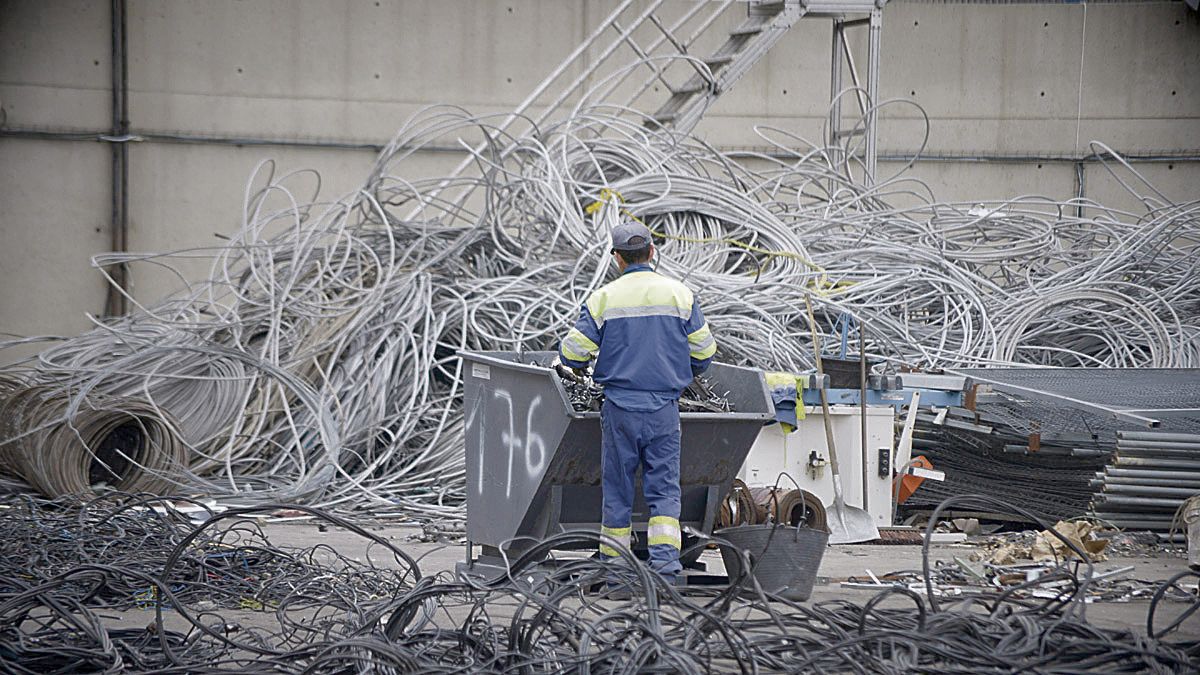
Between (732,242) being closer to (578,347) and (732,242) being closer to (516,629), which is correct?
(578,347)

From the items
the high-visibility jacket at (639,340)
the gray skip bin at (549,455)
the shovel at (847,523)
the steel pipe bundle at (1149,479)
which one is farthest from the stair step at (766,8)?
the high-visibility jacket at (639,340)

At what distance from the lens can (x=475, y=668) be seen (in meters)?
4.08

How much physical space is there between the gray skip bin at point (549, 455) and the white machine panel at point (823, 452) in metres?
1.16

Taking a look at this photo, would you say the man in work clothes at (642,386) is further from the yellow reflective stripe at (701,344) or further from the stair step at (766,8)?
the stair step at (766,8)

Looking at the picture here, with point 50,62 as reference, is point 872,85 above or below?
below

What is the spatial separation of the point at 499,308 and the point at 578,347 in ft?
11.5

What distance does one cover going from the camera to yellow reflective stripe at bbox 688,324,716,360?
5629 mm

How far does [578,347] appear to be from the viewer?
5.52 metres

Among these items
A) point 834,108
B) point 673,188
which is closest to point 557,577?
point 673,188

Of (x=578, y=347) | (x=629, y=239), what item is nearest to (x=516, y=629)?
(x=578, y=347)

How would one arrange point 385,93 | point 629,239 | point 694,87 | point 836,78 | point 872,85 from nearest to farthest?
point 629,239 < point 872,85 < point 694,87 < point 836,78 < point 385,93

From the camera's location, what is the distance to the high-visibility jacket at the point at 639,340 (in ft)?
17.9

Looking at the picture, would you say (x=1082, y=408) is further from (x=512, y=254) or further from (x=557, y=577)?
(x=512, y=254)

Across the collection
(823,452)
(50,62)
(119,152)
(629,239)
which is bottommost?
(823,452)
